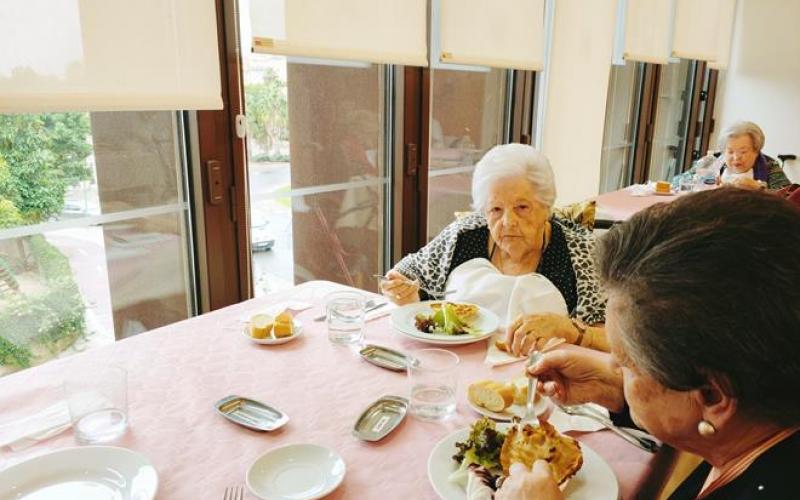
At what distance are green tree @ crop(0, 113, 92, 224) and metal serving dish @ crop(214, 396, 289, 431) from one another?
3.98ft

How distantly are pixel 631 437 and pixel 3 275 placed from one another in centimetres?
191

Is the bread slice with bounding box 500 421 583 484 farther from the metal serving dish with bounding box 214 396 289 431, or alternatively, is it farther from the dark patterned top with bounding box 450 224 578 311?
the dark patterned top with bounding box 450 224 578 311

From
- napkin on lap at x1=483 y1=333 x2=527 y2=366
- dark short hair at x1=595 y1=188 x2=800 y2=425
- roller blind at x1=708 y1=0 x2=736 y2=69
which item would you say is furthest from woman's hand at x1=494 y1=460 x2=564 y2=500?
roller blind at x1=708 y1=0 x2=736 y2=69

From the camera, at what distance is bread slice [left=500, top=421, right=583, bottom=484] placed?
86cm

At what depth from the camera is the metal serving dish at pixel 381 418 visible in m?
1.00

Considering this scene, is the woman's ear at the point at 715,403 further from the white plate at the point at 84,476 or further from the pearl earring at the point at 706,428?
the white plate at the point at 84,476

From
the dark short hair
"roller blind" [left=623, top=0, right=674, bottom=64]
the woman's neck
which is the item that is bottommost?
the woman's neck

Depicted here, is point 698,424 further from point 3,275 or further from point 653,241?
point 3,275

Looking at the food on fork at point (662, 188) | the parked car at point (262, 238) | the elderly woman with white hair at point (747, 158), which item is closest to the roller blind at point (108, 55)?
the parked car at point (262, 238)

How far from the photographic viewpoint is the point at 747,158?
4133mm

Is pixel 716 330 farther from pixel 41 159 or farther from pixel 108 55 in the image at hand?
pixel 41 159

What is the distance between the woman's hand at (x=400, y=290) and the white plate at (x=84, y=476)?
0.91 m

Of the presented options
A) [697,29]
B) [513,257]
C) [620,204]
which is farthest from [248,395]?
[697,29]

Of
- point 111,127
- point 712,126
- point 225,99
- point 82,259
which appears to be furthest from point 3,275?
point 712,126
